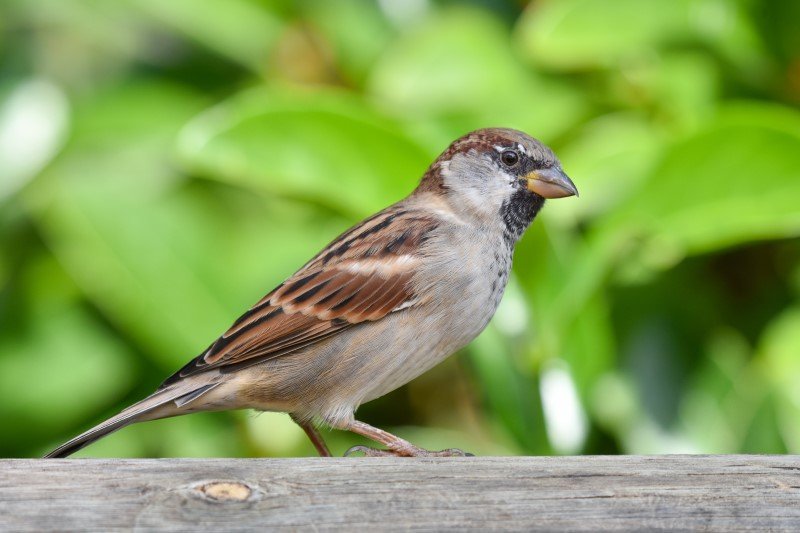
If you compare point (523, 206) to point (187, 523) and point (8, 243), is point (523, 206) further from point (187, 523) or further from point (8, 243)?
point (8, 243)

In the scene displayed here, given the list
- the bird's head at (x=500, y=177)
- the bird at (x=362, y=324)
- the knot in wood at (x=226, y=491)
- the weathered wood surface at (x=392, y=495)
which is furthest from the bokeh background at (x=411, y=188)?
the knot in wood at (x=226, y=491)

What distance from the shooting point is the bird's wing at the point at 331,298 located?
2045 millimetres

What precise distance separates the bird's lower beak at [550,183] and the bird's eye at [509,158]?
0.17 ft

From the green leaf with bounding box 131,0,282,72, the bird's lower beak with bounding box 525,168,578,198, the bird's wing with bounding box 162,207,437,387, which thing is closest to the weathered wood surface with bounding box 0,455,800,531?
the bird's wing with bounding box 162,207,437,387

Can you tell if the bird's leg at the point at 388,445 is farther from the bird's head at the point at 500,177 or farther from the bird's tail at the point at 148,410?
the bird's head at the point at 500,177

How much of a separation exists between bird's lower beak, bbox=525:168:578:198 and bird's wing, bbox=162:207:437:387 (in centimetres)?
20

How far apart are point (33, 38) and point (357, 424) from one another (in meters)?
2.13

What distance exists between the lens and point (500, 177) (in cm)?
229

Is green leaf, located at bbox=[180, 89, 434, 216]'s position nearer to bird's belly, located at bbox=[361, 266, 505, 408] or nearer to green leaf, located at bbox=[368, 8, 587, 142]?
green leaf, located at bbox=[368, 8, 587, 142]

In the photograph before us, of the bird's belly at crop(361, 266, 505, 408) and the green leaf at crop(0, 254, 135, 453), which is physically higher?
the green leaf at crop(0, 254, 135, 453)

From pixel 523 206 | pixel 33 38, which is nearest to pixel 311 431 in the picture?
pixel 523 206

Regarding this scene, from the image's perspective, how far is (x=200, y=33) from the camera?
328 cm

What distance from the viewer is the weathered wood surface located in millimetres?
1359

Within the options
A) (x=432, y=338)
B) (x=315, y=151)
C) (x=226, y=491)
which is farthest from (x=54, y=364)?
(x=226, y=491)
